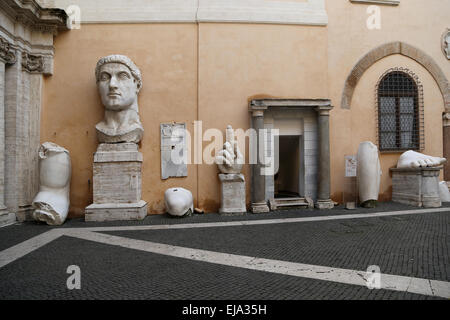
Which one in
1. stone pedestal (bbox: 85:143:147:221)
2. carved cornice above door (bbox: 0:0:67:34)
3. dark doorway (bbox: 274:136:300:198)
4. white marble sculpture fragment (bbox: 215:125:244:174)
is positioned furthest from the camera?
dark doorway (bbox: 274:136:300:198)

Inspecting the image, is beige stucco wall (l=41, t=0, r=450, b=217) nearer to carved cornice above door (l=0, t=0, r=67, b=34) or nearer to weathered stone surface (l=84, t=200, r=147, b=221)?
carved cornice above door (l=0, t=0, r=67, b=34)

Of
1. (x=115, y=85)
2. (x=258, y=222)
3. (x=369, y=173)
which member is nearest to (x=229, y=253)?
(x=258, y=222)

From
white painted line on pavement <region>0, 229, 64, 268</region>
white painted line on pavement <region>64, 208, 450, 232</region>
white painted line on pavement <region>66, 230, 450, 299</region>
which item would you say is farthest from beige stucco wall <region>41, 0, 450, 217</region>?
white painted line on pavement <region>66, 230, 450, 299</region>

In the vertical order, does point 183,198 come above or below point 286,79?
below

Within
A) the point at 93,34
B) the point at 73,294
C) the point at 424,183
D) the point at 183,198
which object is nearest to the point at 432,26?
the point at 424,183

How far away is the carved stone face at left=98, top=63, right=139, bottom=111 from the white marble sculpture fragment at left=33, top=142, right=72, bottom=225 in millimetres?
1565

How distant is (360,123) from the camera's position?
328 inches

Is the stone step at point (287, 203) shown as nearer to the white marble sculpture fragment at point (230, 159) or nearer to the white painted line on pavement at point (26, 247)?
the white marble sculpture fragment at point (230, 159)

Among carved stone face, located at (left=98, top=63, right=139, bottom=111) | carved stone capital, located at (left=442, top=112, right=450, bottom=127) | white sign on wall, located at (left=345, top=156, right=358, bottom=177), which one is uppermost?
carved stone face, located at (left=98, top=63, right=139, bottom=111)

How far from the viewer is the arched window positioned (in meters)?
8.53

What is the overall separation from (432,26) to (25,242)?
38.5ft

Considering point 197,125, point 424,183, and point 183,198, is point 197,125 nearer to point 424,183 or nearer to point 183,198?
point 183,198

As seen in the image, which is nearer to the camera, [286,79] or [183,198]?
[183,198]
